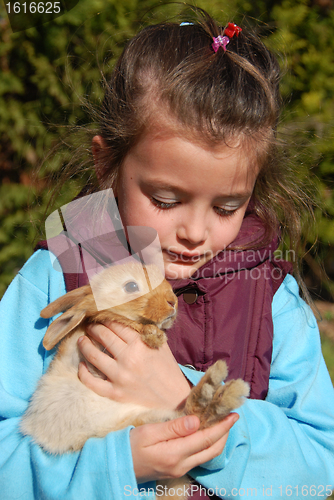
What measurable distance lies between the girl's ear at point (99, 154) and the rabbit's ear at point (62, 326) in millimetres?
793

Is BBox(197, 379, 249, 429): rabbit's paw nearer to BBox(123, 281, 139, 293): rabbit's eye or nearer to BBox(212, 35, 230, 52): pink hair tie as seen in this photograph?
BBox(123, 281, 139, 293): rabbit's eye

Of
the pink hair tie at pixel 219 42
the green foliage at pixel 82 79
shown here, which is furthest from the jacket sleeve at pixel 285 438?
the green foliage at pixel 82 79

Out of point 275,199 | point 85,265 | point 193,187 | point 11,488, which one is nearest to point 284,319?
point 275,199

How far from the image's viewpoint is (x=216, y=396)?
151 centimetres

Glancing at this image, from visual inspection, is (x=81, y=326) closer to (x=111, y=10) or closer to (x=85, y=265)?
(x=85, y=265)

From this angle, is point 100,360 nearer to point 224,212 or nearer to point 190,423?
point 190,423

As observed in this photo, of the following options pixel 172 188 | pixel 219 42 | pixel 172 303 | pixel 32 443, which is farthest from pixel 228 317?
pixel 219 42

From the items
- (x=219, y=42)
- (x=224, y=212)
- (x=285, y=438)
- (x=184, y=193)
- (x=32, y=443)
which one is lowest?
(x=285, y=438)

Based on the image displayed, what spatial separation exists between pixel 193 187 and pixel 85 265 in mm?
745

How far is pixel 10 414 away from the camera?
180 cm

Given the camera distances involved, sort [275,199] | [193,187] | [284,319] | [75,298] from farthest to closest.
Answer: [275,199] → [284,319] → [75,298] → [193,187]

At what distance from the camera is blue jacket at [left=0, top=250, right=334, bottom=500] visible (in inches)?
59.5

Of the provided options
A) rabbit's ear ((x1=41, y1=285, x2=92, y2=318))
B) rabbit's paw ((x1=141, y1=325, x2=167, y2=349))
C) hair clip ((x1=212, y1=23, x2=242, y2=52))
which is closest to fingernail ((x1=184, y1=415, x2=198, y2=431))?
rabbit's paw ((x1=141, y1=325, x2=167, y2=349))

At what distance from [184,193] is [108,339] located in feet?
2.48
